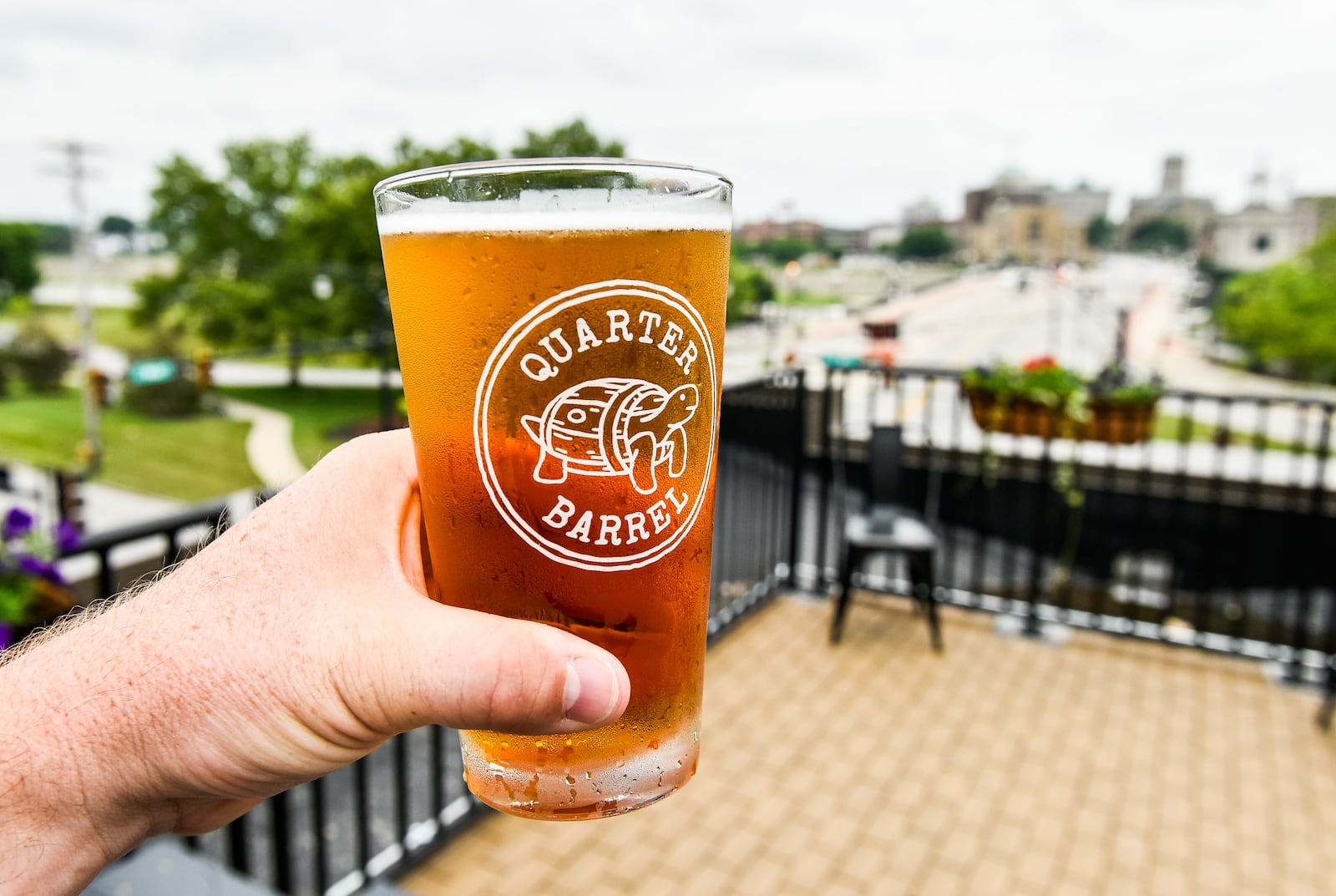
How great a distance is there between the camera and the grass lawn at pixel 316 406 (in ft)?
128

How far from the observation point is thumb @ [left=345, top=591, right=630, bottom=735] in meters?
0.64

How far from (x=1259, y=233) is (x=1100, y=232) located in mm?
44821

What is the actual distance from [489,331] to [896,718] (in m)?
3.60

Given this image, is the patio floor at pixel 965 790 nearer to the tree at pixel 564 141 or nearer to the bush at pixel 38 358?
the tree at pixel 564 141

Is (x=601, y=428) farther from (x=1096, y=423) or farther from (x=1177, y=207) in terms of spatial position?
(x=1177, y=207)

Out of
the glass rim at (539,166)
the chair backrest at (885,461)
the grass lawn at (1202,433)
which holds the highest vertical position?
the glass rim at (539,166)

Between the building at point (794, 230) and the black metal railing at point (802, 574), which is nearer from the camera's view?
the black metal railing at point (802, 574)

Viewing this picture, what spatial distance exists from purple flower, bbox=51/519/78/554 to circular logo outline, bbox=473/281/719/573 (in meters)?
1.72

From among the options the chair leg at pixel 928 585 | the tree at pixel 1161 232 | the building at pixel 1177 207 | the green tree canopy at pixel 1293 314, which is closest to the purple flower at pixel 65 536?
the chair leg at pixel 928 585

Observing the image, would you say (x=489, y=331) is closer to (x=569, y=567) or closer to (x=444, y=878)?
(x=569, y=567)

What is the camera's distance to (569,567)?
0.66 meters

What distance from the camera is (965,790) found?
3.25m

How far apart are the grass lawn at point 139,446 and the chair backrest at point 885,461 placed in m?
31.9

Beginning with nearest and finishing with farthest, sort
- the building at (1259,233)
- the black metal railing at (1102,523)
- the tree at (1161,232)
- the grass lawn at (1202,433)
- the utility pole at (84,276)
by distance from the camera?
1. the black metal railing at (1102,523)
2. the grass lawn at (1202,433)
3. the utility pole at (84,276)
4. the tree at (1161,232)
5. the building at (1259,233)
